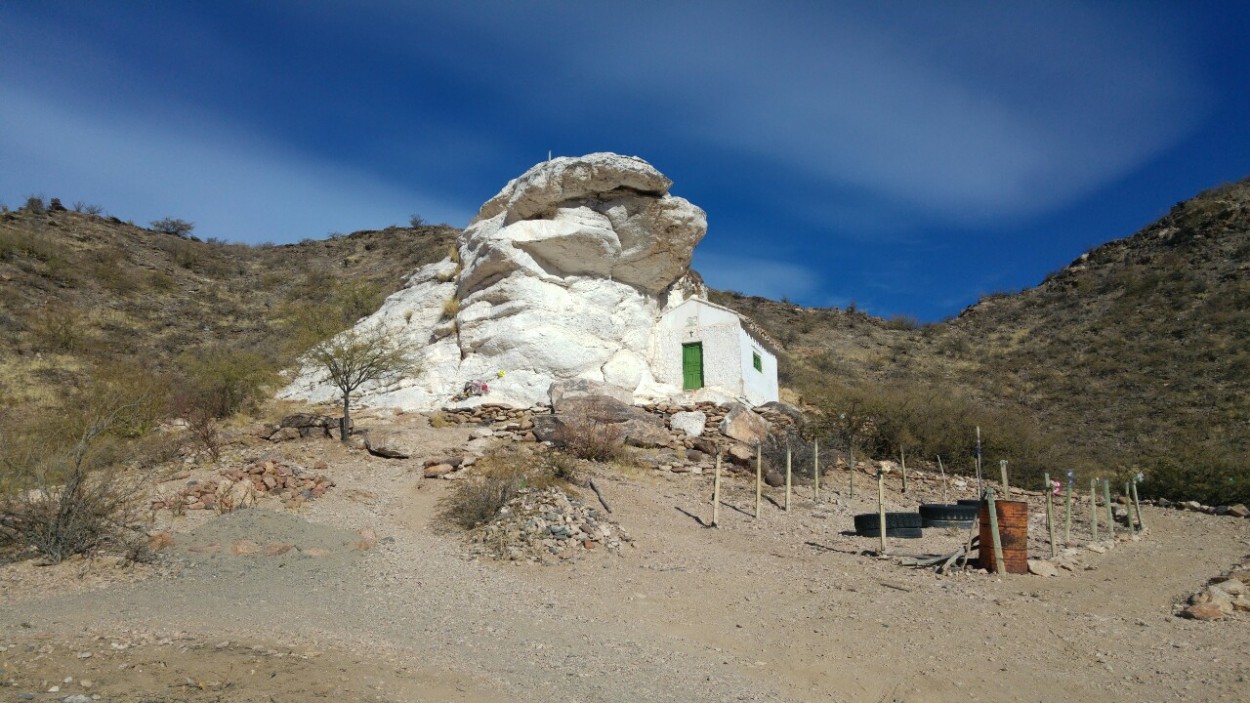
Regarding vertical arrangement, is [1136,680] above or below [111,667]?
below

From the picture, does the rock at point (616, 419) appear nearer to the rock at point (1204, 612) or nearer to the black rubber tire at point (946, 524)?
the black rubber tire at point (946, 524)

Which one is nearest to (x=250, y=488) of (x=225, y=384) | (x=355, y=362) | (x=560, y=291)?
(x=355, y=362)

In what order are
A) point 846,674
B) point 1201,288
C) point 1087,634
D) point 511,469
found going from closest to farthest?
point 846,674, point 1087,634, point 511,469, point 1201,288

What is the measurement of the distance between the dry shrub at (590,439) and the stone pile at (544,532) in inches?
150

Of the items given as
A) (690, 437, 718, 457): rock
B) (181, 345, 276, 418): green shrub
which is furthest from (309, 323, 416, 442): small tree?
(690, 437, 718, 457): rock

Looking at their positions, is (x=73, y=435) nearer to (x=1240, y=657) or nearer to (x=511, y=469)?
(x=511, y=469)

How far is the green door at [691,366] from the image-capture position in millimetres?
19438

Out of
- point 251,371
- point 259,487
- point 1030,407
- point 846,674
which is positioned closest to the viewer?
point 846,674

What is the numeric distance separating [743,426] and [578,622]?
1042 cm

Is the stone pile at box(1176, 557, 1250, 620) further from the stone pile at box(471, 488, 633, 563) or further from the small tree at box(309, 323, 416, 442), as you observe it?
the small tree at box(309, 323, 416, 442)

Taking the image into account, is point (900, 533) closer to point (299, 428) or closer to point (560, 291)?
point (560, 291)

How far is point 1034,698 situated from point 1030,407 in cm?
2637

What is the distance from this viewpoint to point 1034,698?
5871mm

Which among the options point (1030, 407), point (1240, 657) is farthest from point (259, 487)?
point (1030, 407)
